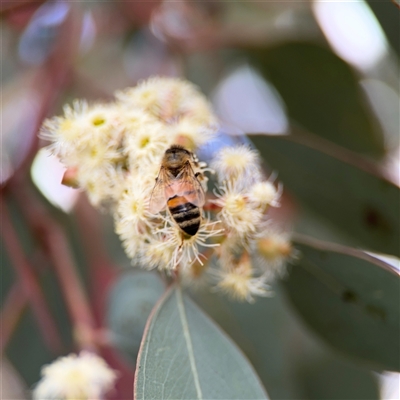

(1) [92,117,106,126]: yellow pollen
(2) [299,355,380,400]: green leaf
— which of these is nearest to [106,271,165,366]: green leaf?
(1) [92,117,106,126]: yellow pollen

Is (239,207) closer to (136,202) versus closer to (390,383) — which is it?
(136,202)

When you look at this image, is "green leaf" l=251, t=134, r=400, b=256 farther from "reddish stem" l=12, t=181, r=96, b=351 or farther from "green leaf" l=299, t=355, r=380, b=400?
"reddish stem" l=12, t=181, r=96, b=351

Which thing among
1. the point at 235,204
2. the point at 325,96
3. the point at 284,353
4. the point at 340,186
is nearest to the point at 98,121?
the point at 235,204

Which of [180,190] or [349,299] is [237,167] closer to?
[180,190]

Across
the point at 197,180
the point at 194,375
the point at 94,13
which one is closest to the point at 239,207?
the point at 197,180

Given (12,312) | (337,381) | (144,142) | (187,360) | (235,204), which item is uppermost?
(144,142)

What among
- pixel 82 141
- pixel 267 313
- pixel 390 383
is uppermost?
pixel 82 141
